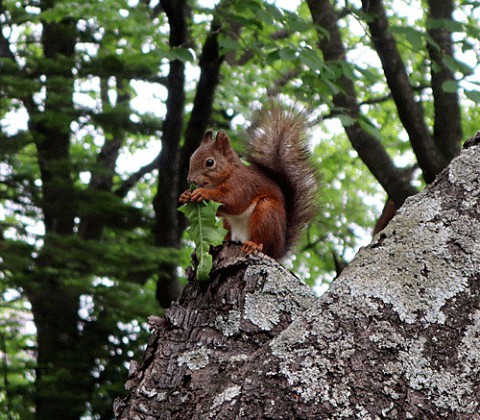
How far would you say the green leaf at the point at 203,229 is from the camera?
71.7 inches

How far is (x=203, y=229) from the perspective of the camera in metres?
2.06

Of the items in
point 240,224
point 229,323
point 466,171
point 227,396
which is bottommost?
point 227,396

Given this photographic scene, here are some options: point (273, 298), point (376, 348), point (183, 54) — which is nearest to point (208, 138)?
point (183, 54)

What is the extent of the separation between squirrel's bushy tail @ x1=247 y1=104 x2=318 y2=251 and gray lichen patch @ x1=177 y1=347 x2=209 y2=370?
1921 millimetres

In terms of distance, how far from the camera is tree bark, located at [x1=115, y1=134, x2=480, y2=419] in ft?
3.72

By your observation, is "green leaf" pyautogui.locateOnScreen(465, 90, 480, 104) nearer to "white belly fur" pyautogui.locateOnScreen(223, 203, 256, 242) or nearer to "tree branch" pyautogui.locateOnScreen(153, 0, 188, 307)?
"white belly fur" pyautogui.locateOnScreen(223, 203, 256, 242)

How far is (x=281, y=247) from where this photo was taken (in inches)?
129

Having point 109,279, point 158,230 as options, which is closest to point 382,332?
point 109,279

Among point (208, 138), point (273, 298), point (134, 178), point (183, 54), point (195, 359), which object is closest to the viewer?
point (195, 359)

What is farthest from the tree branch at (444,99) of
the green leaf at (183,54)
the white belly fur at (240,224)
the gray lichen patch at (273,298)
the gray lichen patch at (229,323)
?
the gray lichen patch at (229,323)

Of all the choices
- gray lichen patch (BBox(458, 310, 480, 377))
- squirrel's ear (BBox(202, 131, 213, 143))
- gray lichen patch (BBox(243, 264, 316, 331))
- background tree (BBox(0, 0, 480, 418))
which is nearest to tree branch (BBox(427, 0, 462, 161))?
background tree (BBox(0, 0, 480, 418))

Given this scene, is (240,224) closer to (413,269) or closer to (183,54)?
(183,54)

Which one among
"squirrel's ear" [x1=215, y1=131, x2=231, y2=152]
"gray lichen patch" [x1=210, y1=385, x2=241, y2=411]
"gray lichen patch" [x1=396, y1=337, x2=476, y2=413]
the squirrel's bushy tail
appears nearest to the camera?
"gray lichen patch" [x1=396, y1=337, x2=476, y2=413]

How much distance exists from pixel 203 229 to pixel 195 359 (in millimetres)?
633
